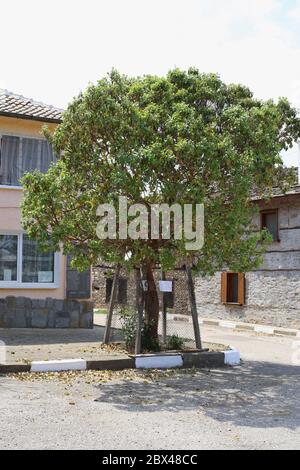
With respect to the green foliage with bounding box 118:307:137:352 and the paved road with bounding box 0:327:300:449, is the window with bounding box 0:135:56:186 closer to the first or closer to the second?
the green foliage with bounding box 118:307:137:352

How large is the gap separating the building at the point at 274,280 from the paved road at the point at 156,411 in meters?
9.17

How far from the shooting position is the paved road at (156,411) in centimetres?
580

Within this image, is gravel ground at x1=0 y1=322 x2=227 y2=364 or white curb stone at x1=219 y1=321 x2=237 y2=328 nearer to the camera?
gravel ground at x1=0 y1=322 x2=227 y2=364

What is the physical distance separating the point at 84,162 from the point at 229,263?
3227 mm

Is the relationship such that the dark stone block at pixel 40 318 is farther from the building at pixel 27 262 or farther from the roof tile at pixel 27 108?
the roof tile at pixel 27 108

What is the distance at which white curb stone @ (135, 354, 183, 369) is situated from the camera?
33.7 feet

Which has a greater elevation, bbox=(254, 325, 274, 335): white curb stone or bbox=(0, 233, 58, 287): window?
bbox=(0, 233, 58, 287): window

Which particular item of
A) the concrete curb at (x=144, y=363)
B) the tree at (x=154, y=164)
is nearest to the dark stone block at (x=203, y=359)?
the concrete curb at (x=144, y=363)

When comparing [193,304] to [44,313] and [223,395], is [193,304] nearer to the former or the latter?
[223,395]

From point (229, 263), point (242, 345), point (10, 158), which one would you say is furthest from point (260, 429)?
point (10, 158)

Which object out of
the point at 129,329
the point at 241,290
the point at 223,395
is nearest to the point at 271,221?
the point at 241,290

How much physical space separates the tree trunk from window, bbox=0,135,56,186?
527 cm

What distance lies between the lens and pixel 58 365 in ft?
31.5

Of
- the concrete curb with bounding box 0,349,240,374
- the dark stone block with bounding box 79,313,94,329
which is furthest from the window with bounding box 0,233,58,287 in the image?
the concrete curb with bounding box 0,349,240,374
